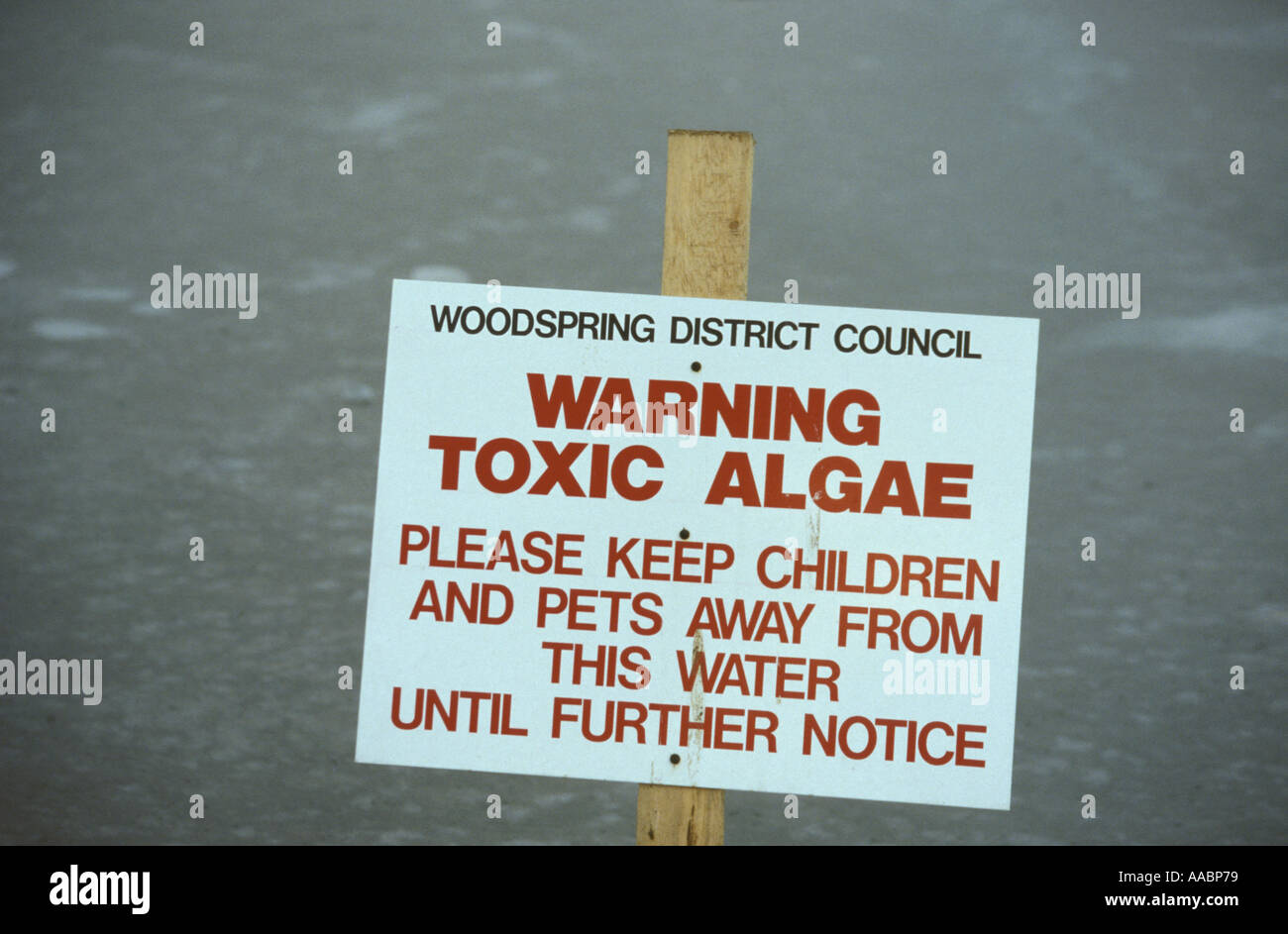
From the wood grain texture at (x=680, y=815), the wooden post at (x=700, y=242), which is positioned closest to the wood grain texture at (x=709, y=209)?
the wooden post at (x=700, y=242)

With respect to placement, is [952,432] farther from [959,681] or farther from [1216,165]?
[1216,165]

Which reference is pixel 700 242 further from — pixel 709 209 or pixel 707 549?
pixel 707 549

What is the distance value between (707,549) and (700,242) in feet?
1.01

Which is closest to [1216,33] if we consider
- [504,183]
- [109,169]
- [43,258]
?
[504,183]

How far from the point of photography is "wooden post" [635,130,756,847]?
1141mm

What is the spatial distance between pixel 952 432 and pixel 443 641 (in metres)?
0.55

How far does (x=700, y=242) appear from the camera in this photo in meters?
1.15

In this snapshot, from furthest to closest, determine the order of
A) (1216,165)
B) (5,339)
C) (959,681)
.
→ (5,339) → (1216,165) → (959,681)

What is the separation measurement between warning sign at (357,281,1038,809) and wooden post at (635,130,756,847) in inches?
0.9

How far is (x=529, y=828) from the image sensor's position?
2.32 m

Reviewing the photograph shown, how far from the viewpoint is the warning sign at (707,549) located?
1143 millimetres

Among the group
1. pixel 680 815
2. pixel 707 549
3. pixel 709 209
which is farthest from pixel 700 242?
pixel 680 815

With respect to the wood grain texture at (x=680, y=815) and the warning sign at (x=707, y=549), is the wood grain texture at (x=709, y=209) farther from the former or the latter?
the wood grain texture at (x=680, y=815)

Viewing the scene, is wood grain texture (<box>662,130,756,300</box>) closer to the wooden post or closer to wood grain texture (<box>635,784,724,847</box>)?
the wooden post
